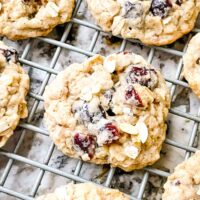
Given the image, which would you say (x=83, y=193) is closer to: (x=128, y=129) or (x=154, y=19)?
(x=128, y=129)

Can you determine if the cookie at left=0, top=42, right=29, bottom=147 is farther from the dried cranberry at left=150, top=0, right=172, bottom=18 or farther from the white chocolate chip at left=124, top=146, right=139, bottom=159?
the dried cranberry at left=150, top=0, right=172, bottom=18

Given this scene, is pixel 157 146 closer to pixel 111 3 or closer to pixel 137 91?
pixel 137 91

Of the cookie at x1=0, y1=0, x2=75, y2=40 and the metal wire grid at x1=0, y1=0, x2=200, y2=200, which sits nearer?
the metal wire grid at x1=0, y1=0, x2=200, y2=200

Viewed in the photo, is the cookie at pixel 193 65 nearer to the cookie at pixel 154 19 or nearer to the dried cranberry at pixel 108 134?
the cookie at pixel 154 19

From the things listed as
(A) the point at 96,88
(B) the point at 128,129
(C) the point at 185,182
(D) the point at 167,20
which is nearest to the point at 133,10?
(D) the point at 167,20

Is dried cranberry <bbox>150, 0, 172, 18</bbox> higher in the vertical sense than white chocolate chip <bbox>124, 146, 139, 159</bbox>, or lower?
higher

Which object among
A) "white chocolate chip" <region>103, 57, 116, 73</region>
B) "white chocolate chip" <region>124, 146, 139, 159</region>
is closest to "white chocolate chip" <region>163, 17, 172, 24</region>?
"white chocolate chip" <region>103, 57, 116, 73</region>

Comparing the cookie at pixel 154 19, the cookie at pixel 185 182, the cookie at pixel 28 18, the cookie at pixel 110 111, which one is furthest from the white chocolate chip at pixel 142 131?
the cookie at pixel 28 18
